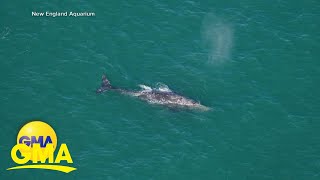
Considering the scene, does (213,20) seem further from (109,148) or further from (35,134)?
(35,134)

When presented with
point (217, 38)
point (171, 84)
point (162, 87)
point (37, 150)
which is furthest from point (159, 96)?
point (37, 150)

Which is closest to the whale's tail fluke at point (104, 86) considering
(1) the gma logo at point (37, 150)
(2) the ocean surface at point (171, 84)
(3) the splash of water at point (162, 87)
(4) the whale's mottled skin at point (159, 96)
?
(4) the whale's mottled skin at point (159, 96)

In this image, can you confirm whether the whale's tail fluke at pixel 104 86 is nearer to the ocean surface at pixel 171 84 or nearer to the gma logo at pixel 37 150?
the ocean surface at pixel 171 84

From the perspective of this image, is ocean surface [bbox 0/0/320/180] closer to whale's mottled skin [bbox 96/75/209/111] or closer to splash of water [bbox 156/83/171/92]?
splash of water [bbox 156/83/171/92]

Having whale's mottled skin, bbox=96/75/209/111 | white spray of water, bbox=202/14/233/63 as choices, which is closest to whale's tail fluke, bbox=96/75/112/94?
whale's mottled skin, bbox=96/75/209/111

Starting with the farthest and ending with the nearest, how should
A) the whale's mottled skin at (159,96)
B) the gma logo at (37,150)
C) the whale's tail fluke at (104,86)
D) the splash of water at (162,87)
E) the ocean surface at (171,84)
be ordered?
the splash of water at (162,87) → the whale's tail fluke at (104,86) → the whale's mottled skin at (159,96) → the ocean surface at (171,84) → the gma logo at (37,150)

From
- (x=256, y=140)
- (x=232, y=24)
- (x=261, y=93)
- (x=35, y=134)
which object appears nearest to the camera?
(x=35, y=134)

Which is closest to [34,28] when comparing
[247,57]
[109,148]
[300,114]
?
[109,148]
